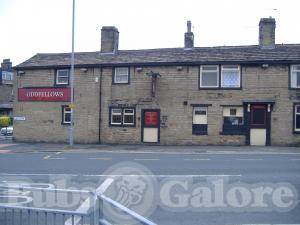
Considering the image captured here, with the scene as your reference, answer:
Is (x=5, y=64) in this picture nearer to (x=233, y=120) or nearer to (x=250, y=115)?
(x=233, y=120)

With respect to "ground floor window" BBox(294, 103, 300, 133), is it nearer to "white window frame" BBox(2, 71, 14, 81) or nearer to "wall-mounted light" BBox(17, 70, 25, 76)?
"wall-mounted light" BBox(17, 70, 25, 76)

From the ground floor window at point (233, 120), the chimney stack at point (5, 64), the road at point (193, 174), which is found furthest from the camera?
the chimney stack at point (5, 64)

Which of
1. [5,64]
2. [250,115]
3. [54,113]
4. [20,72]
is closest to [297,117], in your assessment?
[250,115]

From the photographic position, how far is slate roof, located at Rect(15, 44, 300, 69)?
912 inches

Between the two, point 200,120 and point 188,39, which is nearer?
point 200,120

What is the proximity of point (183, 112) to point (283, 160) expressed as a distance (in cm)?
894

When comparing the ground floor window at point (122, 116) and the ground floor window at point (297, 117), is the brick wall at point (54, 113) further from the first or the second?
the ground floor window at point (297, 117)

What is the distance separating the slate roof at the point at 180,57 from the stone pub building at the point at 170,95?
0.22 ft

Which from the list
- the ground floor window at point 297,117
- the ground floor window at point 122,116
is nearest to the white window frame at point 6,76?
the ground floor window at point 122,116

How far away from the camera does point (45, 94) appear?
26266 millimetres

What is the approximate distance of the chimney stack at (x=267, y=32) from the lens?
24.4 metres

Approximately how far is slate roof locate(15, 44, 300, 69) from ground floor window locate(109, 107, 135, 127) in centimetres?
323

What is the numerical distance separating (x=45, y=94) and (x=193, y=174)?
676 inches

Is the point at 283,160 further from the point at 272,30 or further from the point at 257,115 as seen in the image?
the point at 272,30
